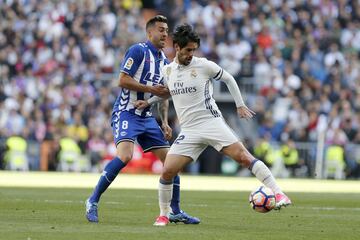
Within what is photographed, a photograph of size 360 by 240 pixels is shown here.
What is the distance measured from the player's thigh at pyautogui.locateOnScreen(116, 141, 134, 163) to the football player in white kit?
73 cm

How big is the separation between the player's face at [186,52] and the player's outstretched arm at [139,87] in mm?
618

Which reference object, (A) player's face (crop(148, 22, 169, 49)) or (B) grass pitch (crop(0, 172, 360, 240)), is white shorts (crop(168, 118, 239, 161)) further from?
(A) player's face (crop(148, 22, 169, 49))

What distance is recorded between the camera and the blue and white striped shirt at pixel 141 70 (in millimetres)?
12752

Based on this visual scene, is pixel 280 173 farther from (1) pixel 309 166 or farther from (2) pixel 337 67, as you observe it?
(2) pixel 337 67

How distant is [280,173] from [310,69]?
3.77 metres

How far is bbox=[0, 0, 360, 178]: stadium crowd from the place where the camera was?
103ft

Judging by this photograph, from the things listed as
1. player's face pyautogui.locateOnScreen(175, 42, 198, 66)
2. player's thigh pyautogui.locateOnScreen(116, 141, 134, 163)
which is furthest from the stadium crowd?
player's face pyautogui.locateOnScreen(175, 42, 198, 66)

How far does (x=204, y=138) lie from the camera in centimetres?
1191

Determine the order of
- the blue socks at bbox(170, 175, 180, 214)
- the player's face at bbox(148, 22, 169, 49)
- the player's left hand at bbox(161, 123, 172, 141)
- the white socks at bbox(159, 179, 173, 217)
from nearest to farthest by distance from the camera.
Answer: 1. the white socks at bbox(159, 179, 173, 217)
2. the blue socks at bbox(170, 175, 180, 214)
3. the player's face at bbox(148, 22, 169, 49)
4. the player's left hand at bbox(161, 123, 172, 141)

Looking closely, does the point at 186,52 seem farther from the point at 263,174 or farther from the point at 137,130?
the point at 263,174

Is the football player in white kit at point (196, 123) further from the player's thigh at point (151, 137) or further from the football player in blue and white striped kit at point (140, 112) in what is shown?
the player's thigh at point (151, 137)

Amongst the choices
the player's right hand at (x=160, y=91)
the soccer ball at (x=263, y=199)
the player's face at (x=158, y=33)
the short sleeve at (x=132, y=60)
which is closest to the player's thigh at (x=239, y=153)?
the soccer ball at (x=263, y=199)

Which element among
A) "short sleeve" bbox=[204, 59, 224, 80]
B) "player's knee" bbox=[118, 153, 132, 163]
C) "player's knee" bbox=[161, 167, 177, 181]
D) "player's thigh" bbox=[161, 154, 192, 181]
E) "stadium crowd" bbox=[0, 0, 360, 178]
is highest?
"stadium crowd" bbox=[0, 0, 360, 178]

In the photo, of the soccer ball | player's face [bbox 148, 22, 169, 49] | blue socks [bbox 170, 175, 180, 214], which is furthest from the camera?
player's face [bbox 148, 22, 169, 49]
